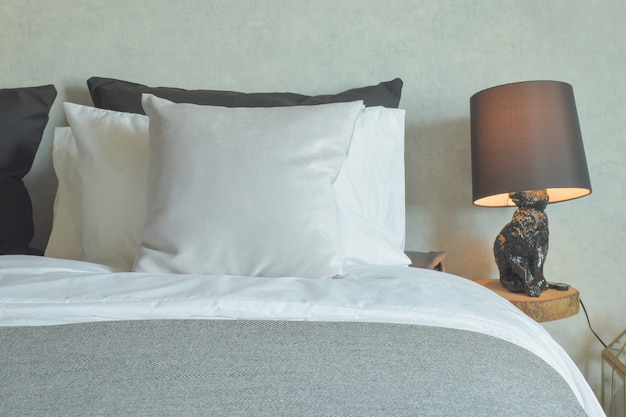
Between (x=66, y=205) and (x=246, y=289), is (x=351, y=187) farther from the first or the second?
(x=66, y=205)

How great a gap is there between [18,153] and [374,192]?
3.56ft

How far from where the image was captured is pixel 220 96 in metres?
2.07

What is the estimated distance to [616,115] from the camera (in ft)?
7.36

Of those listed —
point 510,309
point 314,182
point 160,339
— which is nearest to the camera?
point 160,339

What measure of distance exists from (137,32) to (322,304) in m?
1.54

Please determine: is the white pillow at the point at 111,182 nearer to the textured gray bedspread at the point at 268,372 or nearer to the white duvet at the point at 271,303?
the white duvet at the point at 271,303

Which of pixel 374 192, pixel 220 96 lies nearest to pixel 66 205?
pixel 220 96

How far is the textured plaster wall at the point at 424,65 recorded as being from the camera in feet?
7.40

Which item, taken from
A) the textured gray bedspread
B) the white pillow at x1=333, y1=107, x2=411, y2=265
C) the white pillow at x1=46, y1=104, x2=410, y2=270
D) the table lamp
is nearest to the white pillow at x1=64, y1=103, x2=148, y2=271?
the white pillow at x1=46, y1=104, x2=410, y2=270

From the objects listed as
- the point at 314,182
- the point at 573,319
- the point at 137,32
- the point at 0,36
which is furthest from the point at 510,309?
the point at 0,36

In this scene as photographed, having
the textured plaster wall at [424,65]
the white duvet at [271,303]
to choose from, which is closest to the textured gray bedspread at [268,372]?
the white duvet at [271,303]

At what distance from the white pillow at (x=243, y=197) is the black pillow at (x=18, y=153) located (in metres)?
0.62

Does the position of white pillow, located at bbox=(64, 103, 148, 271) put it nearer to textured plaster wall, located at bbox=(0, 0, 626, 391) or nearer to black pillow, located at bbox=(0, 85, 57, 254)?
black pillow, located at bbox=(0, 85, 57, 254)

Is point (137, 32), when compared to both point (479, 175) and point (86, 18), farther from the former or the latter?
point (479, 175)
